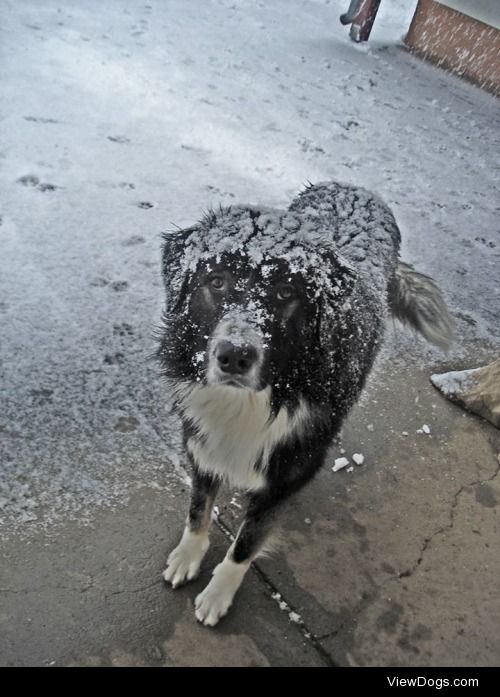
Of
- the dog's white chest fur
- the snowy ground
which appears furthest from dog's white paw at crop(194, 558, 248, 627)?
the snowy ground

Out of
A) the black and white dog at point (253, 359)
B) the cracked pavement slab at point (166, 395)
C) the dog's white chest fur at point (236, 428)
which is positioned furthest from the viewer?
the cracked pavement slab at point (166, 395)

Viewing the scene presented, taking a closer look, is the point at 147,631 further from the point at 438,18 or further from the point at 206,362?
the point at 438,18

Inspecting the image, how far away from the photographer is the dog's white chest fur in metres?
2.00

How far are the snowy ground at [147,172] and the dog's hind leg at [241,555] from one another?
0.47 m

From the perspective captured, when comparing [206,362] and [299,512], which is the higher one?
[206,362]

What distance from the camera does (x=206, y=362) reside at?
1.90m

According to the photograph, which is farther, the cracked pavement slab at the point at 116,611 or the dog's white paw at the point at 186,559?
the dog's white paw at the point at 186,559

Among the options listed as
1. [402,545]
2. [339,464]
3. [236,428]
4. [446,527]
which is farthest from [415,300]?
[236,428]

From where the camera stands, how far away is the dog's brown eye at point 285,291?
1905 mm

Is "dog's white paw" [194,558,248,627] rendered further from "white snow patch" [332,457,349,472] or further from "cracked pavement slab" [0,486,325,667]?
"white snow patch" [332,457,349,472]

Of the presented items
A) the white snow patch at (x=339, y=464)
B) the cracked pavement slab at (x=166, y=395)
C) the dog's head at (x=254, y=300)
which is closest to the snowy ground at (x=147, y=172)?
the cracked pavement slab at (x=166, y=395)

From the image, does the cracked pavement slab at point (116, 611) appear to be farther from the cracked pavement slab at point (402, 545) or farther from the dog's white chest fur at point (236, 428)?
the dog's white chest fur at point (236, 428)

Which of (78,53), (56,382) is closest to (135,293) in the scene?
(56,382)
